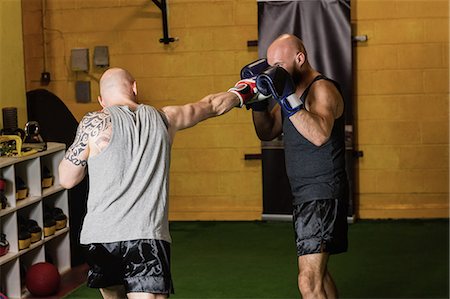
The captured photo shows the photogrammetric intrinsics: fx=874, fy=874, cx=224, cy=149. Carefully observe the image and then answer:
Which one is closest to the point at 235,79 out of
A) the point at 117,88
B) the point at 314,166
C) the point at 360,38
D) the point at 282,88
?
the point at 360,38

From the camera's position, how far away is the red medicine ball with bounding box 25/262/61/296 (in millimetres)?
5797

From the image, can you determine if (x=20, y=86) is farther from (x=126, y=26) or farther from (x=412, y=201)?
(x=412, y=201)

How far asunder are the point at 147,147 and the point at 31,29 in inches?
181

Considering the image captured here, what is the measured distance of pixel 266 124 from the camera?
16.1ft

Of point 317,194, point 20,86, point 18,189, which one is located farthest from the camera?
point 20,86

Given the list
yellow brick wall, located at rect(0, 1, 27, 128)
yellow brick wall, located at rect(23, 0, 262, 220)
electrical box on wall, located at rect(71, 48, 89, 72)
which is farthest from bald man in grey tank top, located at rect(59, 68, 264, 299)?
electrical box on wall, located at rect(71, 48, 89, 72)

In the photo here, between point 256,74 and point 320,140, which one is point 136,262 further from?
point 256,74

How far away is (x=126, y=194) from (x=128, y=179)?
72mm

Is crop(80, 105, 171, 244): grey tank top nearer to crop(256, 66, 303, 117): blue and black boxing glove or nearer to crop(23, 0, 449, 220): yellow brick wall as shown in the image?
crop(256, 66, 303, 117): blue and black boxing glove

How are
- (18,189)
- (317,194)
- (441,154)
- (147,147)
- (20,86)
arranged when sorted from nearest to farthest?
(147,147) < (317,194) < (18,189) < (20,86) < (441,154)

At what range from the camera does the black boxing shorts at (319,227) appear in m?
4.53

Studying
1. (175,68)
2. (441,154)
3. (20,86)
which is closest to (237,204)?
(175,68)

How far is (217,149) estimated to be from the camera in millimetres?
8008

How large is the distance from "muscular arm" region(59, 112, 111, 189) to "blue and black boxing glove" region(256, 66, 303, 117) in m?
0.86
